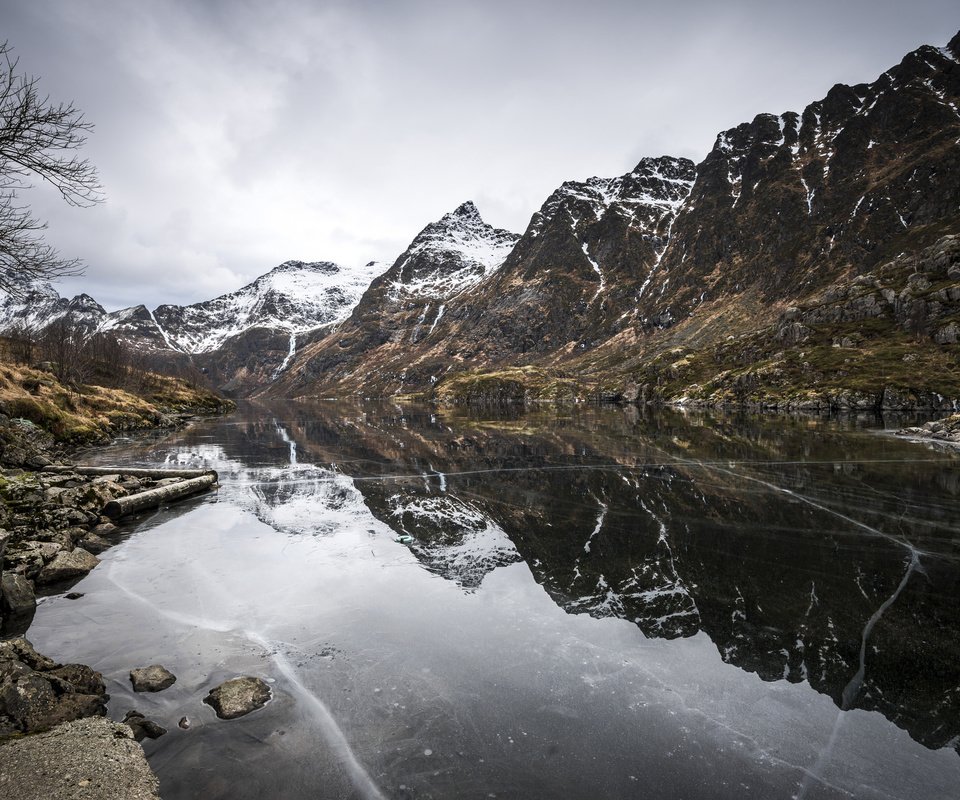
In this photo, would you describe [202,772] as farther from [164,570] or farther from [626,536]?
[626,536]

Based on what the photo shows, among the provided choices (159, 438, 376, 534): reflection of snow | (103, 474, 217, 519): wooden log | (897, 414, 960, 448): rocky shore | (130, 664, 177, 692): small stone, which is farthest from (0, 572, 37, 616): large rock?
(897, 414, 960, 448): rocky shore

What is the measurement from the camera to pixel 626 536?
1844cm

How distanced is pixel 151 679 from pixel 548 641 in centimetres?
808

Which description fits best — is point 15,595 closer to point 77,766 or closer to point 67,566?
point 67,566

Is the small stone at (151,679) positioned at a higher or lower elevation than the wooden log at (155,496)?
higher

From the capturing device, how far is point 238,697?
879 centimetres

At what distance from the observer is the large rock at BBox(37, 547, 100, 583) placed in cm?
1415

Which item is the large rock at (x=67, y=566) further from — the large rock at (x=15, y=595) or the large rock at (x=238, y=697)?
the large rock at (x=238, y=697)

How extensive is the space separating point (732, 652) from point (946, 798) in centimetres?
402

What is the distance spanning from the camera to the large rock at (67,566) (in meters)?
14.1

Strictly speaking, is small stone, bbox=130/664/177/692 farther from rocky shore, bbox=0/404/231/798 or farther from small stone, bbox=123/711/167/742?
small stone, bbox=123/711/167/742

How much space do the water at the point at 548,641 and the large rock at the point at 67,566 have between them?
1.91 ft

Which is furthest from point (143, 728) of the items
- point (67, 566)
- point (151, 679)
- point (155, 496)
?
point (155, 496)

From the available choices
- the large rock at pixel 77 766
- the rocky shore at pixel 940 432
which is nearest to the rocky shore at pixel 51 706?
the large rock at pixel 77 766
